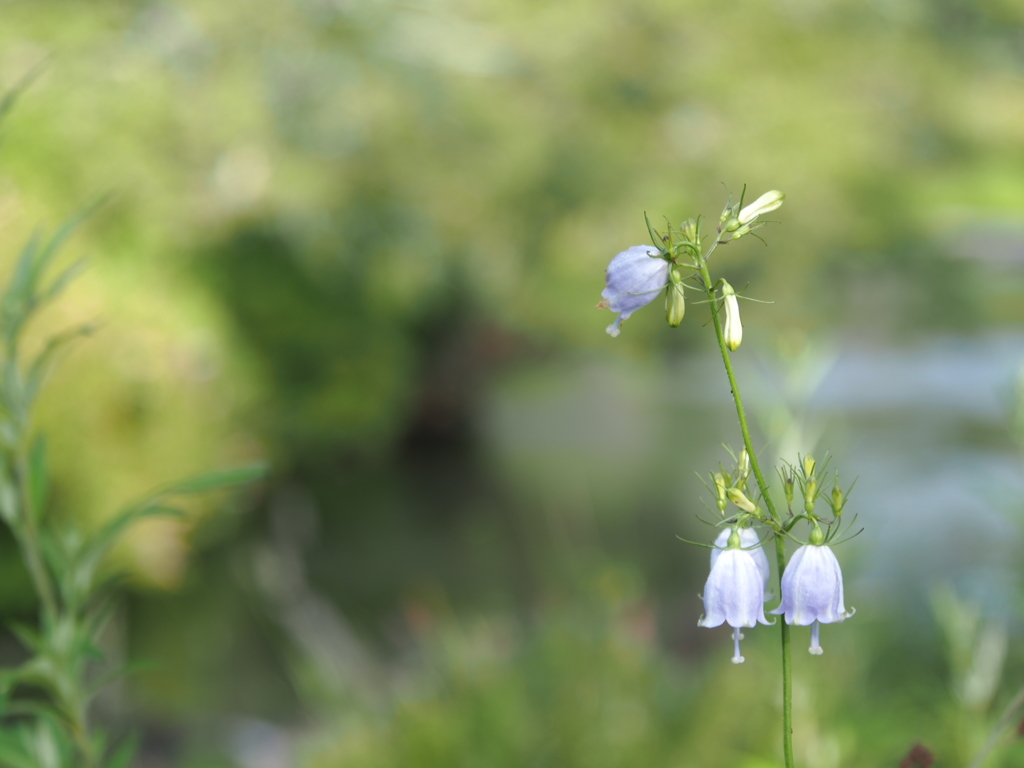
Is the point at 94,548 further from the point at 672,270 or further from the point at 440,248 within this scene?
the point at 440,248

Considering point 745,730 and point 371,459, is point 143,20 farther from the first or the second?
point 745,730

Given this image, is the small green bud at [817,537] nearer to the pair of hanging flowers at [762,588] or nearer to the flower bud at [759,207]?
the pair of hanging flowers at [762,588]

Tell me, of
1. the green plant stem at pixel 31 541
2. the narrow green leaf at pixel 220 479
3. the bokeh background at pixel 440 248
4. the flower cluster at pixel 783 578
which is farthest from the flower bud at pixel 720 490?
the bokeh background at pixel 440 248

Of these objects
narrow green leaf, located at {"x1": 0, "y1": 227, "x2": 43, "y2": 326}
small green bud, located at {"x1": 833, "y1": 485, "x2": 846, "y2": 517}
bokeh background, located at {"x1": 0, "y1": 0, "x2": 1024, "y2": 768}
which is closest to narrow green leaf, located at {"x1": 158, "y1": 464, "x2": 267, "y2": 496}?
narrow green leaf, located at {"x1": 0, "y1": 227, "x2": 43, "y2": 326}

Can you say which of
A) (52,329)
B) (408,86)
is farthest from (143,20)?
(52,329)

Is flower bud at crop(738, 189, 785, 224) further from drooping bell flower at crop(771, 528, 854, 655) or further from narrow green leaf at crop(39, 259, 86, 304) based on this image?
narrow green leaf at crop(39, 259, 86, 304)

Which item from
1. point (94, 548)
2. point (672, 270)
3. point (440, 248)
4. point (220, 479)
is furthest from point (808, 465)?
point (440, 248)
